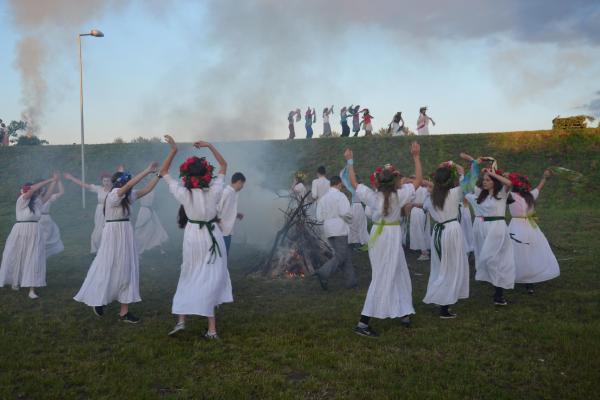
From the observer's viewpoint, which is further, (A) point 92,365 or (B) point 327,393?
(A) point 92,365

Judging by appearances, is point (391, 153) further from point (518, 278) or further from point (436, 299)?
point (436, 299)

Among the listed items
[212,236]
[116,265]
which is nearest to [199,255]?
[212,236]

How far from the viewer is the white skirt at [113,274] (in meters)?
6.93

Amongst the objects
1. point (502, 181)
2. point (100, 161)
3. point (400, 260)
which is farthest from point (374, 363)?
point (100, 161)

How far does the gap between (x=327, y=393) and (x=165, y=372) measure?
1746mm

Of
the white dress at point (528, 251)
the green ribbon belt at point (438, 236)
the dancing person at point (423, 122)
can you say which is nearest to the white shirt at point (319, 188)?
the white dress at point (528, 251)

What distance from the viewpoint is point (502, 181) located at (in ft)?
25.0

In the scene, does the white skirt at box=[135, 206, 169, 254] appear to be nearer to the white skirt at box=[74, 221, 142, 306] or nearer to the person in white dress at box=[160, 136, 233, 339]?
the white skirt at box=[74, 221, 142, 306]

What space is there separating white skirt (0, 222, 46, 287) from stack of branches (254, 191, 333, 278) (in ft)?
13.6

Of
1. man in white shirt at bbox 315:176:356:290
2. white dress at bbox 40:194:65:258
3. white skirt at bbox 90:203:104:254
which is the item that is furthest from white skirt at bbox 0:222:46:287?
man in white shirt at bbox 315:176:356:290

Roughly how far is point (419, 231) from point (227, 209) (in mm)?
7310

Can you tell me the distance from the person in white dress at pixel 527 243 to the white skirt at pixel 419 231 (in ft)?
11.3

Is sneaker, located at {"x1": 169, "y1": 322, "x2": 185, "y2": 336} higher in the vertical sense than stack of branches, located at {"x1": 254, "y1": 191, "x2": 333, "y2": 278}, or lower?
lower

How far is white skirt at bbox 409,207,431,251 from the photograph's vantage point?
40.4 ft
